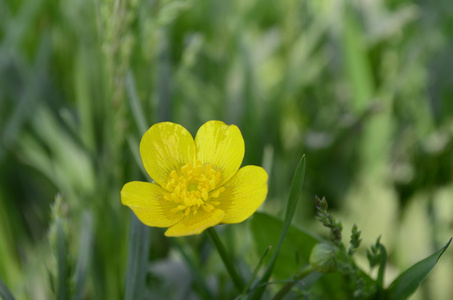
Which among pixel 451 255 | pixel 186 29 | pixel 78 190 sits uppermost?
pixel 186 29

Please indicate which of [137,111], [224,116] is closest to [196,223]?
[137,111]

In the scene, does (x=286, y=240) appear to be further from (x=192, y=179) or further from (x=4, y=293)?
(x=4, y=293)

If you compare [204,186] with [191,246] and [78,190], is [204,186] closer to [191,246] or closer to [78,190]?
[191,246]

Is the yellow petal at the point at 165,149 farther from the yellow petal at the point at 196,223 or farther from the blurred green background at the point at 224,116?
the blurred green background at the point at 224,116

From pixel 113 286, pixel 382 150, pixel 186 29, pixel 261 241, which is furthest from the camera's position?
pixel 186 29

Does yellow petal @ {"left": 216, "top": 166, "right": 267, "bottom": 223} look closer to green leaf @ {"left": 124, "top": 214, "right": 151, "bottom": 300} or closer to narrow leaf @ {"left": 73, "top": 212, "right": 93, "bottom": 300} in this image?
green leaf @ {"left": 124, "top": 214, "right": 151, "bottom": 300}

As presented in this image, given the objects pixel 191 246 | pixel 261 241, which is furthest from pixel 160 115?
pixel 261 241
